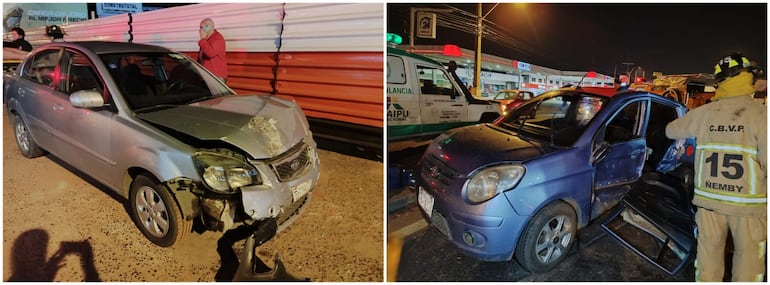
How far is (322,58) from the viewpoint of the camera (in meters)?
3.27

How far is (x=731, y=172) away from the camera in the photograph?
2.23 m

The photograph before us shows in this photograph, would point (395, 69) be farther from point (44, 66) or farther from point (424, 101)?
point (44, 66)

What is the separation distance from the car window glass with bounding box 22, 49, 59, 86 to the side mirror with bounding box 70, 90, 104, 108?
2.45 ft

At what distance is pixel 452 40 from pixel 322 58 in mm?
1155

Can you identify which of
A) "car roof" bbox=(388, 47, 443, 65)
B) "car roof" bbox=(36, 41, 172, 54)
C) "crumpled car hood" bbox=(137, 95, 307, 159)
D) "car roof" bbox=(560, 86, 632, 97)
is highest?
"car roof" bbox=(36, 41, 172, 54)

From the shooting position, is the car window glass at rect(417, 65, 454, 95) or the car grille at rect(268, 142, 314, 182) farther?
the car window glass at rect(417, 65, 454, 95)

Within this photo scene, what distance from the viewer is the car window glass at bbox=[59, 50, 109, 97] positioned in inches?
104

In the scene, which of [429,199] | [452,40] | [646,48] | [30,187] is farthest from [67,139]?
[646,48]

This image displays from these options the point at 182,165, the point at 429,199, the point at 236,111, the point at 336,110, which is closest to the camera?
the point at 182,165

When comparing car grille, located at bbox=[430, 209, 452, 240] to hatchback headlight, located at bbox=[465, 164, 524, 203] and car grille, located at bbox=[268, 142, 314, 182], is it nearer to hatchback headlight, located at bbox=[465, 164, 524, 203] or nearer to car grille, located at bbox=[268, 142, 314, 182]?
hatchback headlight, located at bbox=[465, 164, 524, 203]

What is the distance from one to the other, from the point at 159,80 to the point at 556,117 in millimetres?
2795

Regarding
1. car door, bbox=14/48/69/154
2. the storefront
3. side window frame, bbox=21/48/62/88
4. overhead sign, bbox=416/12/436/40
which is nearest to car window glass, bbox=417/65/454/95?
the storefront

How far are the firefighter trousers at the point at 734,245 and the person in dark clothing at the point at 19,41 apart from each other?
476cm

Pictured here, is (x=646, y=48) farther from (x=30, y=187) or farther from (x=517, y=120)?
(x=30, y=187)
